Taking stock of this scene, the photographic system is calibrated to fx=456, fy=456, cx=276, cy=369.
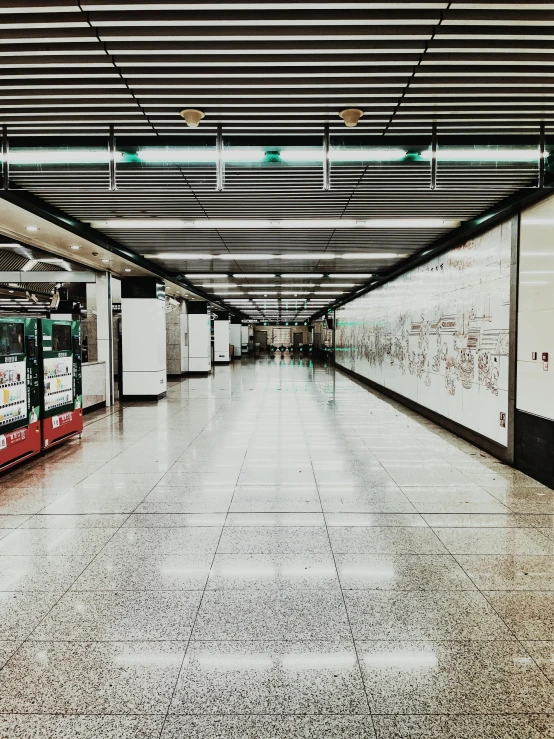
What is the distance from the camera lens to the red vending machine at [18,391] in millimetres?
5699

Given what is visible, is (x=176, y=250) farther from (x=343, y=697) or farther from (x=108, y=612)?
(x=343, y=697)

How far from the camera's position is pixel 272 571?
328 cm

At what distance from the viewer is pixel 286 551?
3588mm

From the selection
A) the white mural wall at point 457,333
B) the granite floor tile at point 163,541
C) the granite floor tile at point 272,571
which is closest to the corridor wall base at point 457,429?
the white mural wall at point 457,333

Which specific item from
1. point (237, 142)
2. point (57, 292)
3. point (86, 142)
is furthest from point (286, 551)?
point (57, 292)

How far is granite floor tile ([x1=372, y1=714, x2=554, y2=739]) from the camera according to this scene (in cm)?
191

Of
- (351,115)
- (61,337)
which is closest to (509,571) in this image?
(351,115)

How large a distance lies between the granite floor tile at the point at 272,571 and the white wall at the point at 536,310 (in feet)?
11.5

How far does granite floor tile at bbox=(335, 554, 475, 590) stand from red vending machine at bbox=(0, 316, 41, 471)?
4452 mm

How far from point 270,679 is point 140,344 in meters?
10.9

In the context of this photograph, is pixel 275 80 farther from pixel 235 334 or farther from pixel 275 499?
pixel 235 334

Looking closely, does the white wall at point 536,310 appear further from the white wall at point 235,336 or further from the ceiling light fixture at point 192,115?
the white wall at point 235,336

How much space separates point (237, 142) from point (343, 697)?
4754mm

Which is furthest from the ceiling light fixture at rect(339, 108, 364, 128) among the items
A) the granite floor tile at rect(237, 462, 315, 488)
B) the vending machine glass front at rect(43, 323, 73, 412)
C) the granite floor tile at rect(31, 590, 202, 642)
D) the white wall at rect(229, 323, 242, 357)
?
the white wall at rect(229, 323, 242, 357)
